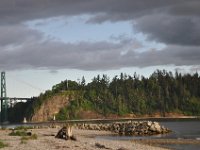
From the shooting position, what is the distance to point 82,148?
164 feet

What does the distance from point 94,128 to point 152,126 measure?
25894 mm

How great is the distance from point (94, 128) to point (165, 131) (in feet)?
87.3

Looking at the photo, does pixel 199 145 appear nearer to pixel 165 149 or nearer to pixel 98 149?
pixel 165 149

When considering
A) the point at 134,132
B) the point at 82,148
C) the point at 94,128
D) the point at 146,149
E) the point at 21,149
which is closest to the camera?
the point at 21,149

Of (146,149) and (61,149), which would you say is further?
(146,149)

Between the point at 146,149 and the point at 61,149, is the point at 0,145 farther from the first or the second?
the point at 146,149

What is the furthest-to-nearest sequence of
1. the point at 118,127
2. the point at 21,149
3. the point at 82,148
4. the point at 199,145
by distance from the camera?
the point at 118,127
the point at 199,145
the point at 82,148
the point at 21,149

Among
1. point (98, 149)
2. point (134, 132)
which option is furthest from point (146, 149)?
point (134, 132)

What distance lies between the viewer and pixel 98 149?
49906mm

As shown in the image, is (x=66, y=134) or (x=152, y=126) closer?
(x=66, y=134)

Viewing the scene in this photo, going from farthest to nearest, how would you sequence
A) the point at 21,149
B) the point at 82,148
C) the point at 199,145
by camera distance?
the point at 199,145 → the point at 82,148 → the point at 21,149

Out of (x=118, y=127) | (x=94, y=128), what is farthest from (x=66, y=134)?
(x=94, y=128)

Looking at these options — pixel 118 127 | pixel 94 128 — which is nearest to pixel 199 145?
pixel 118 127

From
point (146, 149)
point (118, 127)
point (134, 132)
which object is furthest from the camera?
point (118, 127)
